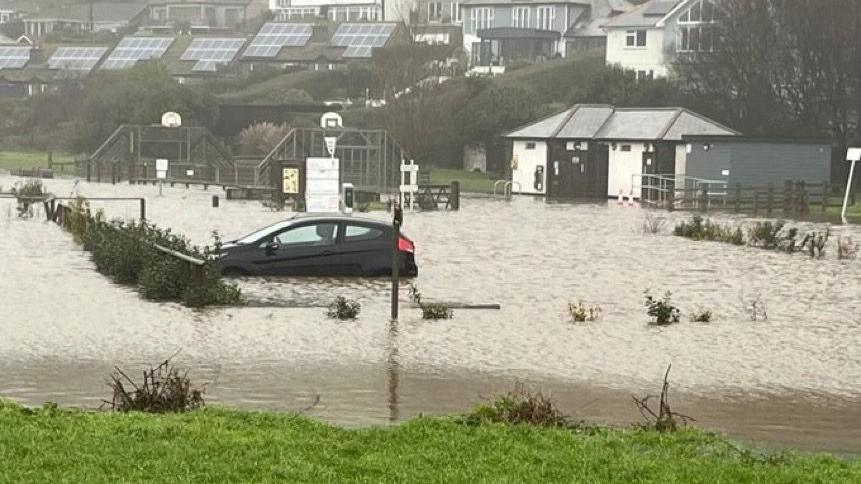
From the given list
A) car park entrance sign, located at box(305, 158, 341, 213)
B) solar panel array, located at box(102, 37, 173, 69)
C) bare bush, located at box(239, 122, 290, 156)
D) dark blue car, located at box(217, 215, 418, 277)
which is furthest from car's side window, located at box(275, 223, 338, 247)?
solar panel array, located at box(102, 37, 173, 69)

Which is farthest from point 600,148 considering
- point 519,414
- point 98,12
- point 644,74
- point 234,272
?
point 98,12

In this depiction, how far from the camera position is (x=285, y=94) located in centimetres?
11606

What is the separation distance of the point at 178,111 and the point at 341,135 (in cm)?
3170

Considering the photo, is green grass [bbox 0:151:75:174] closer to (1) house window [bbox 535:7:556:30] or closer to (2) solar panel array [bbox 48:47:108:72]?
(2) solar panel array [bbox 48:47:108:72]

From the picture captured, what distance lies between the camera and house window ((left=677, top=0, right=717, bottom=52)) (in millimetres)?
92188

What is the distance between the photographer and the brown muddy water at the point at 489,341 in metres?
16.9

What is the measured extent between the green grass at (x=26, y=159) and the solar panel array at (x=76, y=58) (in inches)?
1158

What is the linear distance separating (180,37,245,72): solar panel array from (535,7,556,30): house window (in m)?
26.2

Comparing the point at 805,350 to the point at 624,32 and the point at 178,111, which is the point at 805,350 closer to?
the point at 178,111

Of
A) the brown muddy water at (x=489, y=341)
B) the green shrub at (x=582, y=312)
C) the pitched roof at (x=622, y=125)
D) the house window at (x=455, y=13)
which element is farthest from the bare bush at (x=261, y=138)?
the house window at (x=455, y=13)

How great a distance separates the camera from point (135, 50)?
144375mm

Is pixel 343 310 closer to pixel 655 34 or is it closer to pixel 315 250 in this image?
pixel 315 250

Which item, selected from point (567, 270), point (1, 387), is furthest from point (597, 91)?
point (1, 387)

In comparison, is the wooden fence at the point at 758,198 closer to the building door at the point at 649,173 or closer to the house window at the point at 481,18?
the building door at the point at 649,173
